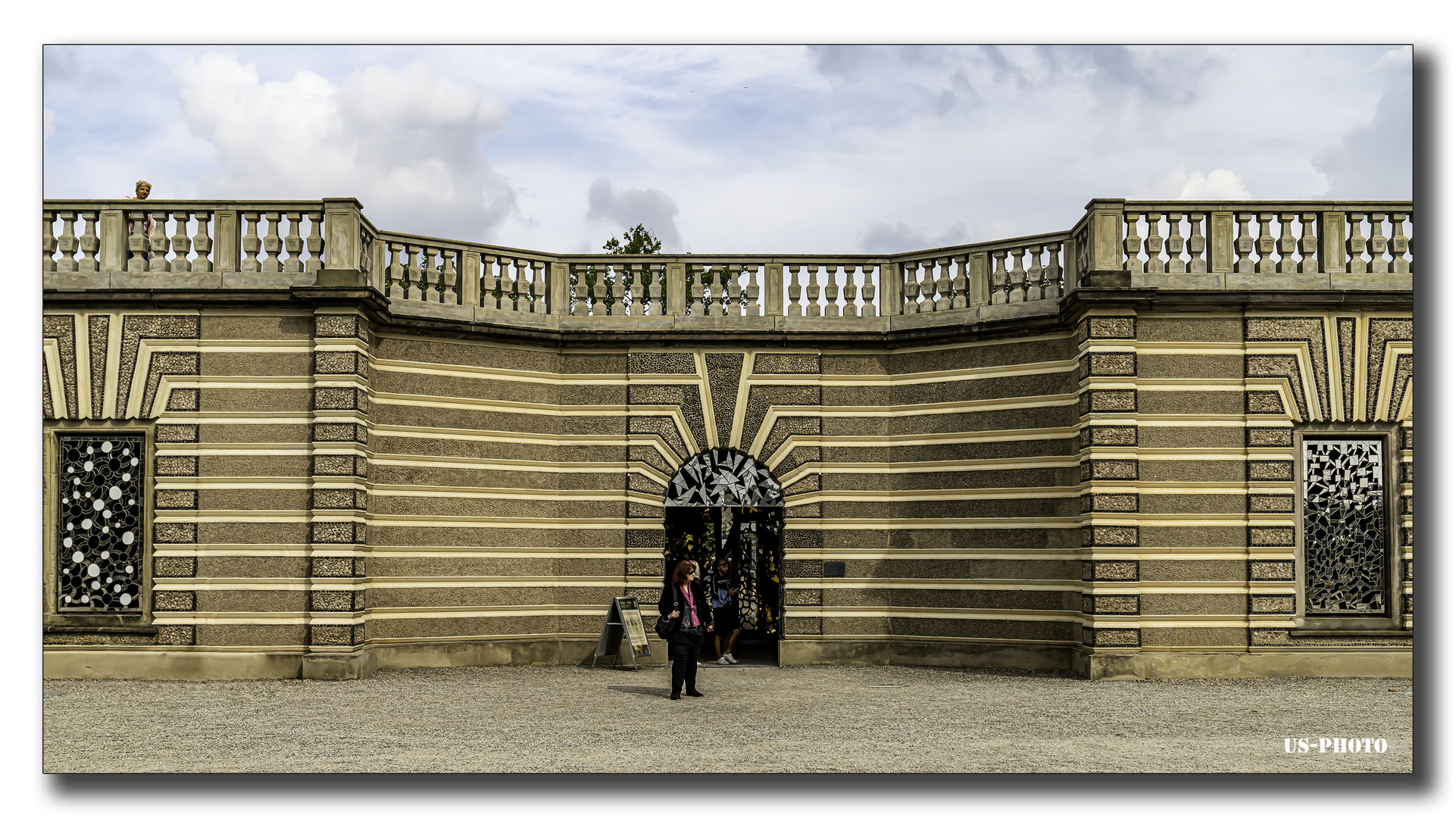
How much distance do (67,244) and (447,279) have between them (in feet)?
15.4

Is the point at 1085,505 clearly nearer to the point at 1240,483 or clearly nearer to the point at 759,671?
the point at 1240,483

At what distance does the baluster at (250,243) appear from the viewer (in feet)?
49.0

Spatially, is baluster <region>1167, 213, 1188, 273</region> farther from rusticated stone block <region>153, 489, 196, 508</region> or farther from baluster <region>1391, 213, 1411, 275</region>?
rusticated stone block <region>153, 489, 196, 508</region>

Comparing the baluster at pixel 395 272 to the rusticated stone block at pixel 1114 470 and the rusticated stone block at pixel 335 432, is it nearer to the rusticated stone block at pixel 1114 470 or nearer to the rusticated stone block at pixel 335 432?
the rusticated stone block at pixel 335 432

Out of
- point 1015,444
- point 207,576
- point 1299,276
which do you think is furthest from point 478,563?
point 1299,276

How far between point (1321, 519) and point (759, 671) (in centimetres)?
750

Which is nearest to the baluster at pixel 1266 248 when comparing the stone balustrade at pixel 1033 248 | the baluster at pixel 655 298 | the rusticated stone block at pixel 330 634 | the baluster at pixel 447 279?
the stone balustrade at pixel 1033 248

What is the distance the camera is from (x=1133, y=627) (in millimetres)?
14609

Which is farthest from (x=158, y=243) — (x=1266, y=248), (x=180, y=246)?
(x=1266, y=248)

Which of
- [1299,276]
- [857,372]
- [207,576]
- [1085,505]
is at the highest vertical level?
[1299,276]

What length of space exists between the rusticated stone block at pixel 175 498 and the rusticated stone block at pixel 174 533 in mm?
223

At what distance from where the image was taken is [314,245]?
49.3 ft

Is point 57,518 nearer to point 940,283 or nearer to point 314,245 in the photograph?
point 314,245

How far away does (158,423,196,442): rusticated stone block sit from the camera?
14672 millimetres
